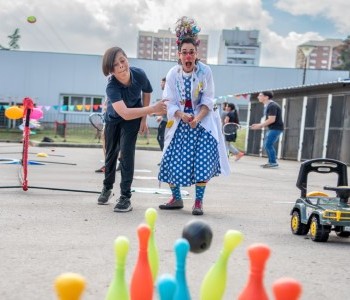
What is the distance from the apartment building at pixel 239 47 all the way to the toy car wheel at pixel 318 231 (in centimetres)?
11441

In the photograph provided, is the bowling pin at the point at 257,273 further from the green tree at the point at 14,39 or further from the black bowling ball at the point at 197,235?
the green tree at the point at 14,39

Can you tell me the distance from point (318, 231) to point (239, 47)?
120 meters

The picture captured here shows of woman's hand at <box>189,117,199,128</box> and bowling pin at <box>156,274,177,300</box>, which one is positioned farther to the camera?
woman's hand at <box>189,117,199,128</box>

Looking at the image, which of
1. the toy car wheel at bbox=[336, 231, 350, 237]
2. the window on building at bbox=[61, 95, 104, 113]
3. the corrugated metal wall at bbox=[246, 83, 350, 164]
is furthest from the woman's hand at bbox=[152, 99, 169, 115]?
the window on building at bbox=[61, 95, 104, 113]

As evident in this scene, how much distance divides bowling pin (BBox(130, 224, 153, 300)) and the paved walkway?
404mm

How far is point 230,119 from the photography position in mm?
14266

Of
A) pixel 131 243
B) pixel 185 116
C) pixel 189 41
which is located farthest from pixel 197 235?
pixel 189 41

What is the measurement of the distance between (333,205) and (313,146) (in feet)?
43.6

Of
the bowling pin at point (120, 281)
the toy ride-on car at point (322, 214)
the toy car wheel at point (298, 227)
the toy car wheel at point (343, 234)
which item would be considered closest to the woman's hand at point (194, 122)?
the toy ride-on car at point (322, 214)

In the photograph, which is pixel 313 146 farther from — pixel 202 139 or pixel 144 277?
pixel 144 277

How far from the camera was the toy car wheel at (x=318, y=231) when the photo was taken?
12.1ft

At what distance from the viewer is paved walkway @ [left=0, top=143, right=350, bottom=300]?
2.55 meters

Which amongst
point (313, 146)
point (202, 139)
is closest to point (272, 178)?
point (202, 139)

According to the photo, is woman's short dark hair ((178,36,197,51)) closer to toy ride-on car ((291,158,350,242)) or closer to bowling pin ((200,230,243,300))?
toy ride-on car ((291,158,350,242))
